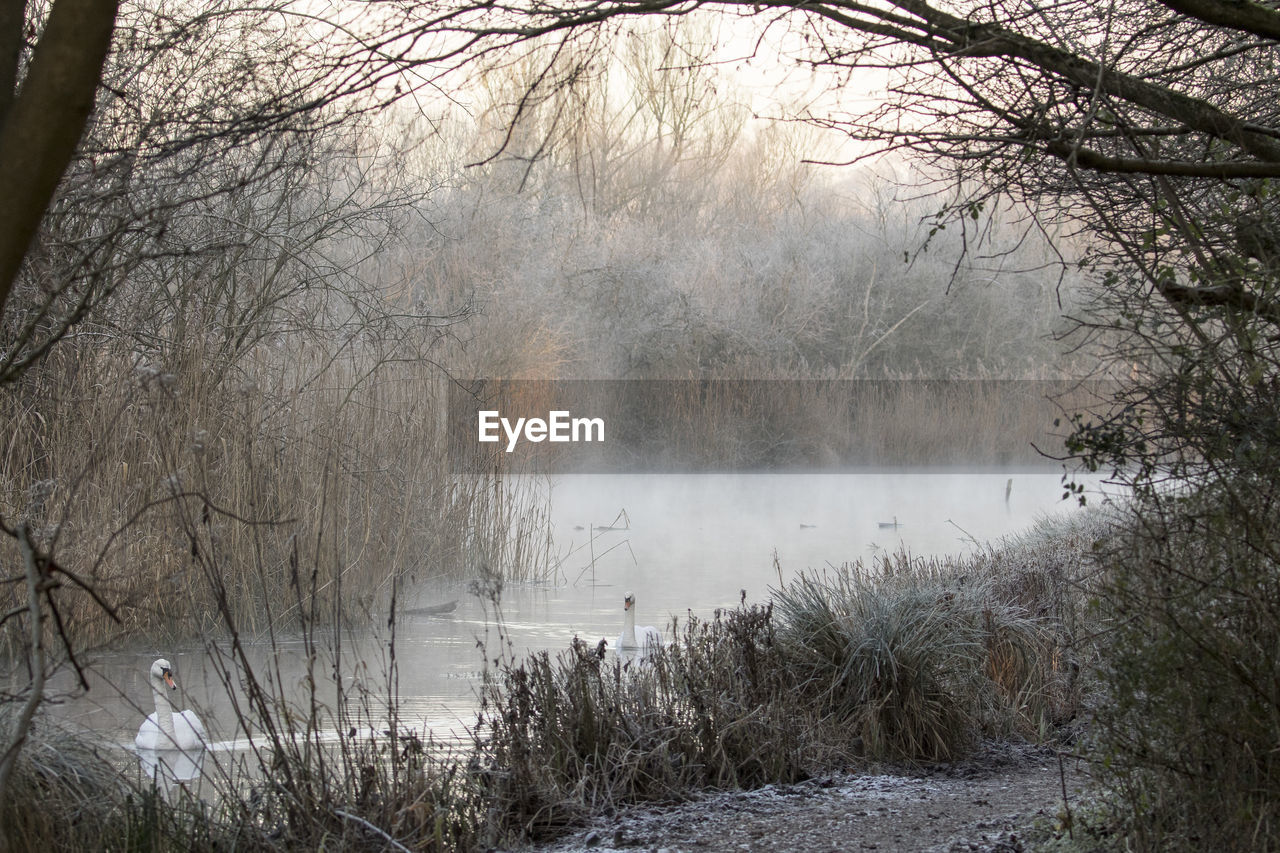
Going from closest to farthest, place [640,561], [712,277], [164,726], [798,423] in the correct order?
[164,726]
[640,561]
[798,423]
[712,277]

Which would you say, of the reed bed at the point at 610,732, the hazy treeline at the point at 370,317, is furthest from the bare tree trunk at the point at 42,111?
the reed bed at the point at 610,732

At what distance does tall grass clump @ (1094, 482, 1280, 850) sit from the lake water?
183 cm

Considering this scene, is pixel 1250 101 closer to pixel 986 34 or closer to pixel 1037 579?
pixel 986 34

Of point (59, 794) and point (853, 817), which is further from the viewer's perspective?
point (853, 817)

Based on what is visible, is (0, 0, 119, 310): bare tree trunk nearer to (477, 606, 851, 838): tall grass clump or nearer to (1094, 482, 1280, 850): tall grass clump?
(1094, 482, 1280, 850): tall grass clump

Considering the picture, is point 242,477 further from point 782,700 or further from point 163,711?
point 782,700

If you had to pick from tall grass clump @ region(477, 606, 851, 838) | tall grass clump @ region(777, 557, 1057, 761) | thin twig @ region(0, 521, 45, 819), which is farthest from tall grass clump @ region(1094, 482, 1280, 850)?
thin twig @ region(0, 521, 45, 819)

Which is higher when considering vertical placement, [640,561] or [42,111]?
[42,111]

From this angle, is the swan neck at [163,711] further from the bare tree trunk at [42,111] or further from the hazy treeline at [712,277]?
the hazy treeline at [712,277]

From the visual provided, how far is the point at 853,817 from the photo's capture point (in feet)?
11.7

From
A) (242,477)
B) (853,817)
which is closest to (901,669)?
(853,817)

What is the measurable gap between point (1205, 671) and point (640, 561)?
30.7 feet

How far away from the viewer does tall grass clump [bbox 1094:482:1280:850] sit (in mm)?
2379

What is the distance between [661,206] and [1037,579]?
854 inches
